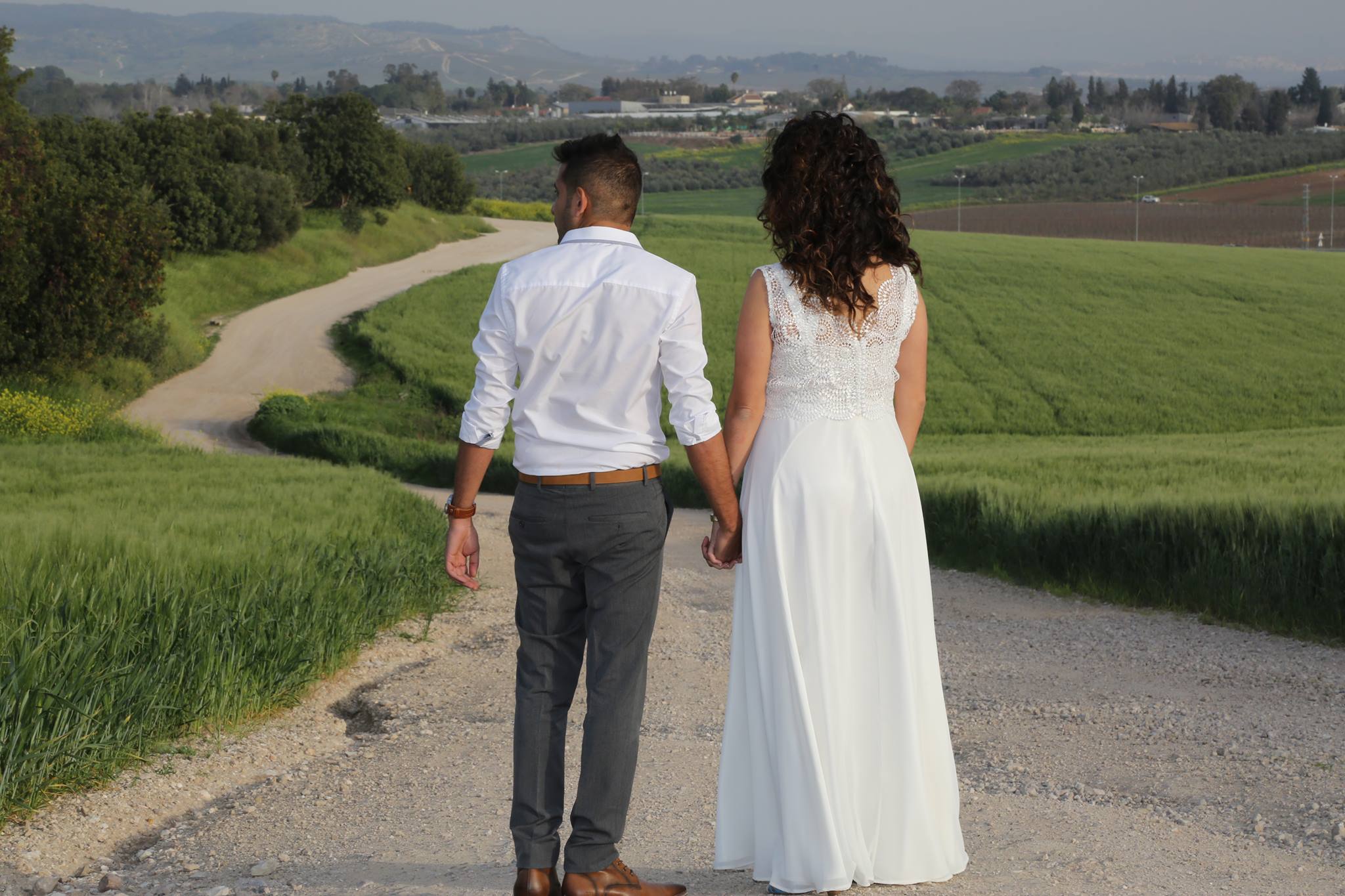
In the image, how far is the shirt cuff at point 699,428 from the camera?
3.91 m

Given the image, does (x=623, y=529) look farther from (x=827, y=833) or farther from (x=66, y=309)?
(x=66, y=309)

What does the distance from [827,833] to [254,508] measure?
7.50 metres

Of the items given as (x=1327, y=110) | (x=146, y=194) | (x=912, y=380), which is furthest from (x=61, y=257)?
(x=1327, y=110)

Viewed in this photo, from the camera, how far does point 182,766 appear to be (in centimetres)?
579

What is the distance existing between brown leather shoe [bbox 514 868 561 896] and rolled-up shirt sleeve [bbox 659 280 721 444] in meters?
1.36

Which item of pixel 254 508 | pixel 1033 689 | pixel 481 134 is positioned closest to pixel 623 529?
pixel 1033 689

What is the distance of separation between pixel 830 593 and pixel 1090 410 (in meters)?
24.6

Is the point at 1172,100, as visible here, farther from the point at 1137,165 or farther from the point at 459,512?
the point at 459,512

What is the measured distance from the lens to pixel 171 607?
20.7 feet

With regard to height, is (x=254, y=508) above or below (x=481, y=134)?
below

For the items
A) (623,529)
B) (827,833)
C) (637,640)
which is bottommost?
(827,833)

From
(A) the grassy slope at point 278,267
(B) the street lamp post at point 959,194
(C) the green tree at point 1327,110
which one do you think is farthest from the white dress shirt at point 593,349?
(C) the green tree at point 1327,110

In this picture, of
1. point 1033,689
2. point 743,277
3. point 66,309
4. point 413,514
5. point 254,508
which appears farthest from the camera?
point 743,277

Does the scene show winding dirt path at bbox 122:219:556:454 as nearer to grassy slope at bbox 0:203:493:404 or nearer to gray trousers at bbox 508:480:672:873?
grassy slope at bbox 0:203:493:404
